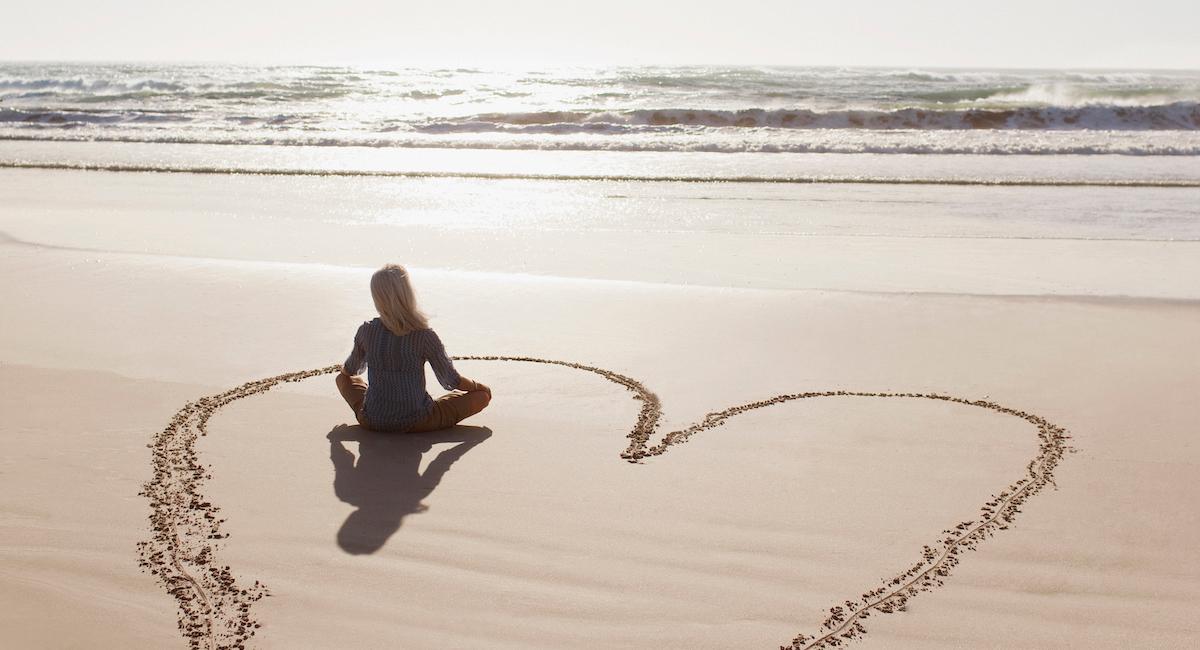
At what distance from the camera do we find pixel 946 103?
3475 centimetres

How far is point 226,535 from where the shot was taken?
4047 millimetres

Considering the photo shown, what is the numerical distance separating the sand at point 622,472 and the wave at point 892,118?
1981cm

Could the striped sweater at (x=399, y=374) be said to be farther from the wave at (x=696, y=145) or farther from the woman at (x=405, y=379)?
the wave at (x=696, y=145)

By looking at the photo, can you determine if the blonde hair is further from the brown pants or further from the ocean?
the ocean

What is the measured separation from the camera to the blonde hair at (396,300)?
16.2ft

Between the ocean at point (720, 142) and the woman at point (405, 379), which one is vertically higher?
the ocean at point (720, 142)

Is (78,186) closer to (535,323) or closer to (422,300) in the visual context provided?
(422,300)

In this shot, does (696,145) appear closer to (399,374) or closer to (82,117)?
(399,374)

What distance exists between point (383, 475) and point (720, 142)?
17.6 meters

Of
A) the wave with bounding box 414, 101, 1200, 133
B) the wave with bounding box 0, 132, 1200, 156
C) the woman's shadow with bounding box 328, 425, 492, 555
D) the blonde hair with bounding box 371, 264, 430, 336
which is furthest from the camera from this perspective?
the wave with bounding box 414, 101, 1200, 133

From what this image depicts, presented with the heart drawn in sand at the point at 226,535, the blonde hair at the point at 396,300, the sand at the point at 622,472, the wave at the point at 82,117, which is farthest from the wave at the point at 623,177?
the blonde hair at the point at 396,300

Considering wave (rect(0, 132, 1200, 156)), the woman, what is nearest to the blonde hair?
the woman

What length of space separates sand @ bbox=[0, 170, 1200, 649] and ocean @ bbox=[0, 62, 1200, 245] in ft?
15.4

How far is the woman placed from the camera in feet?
16.8
